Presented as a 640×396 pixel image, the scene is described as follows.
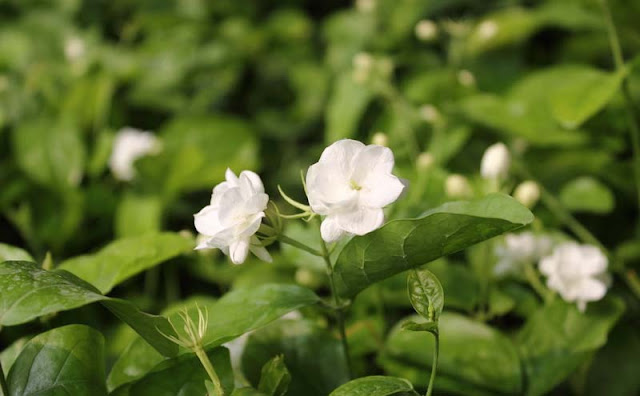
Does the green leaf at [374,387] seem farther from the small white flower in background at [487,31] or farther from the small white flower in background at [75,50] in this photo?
the small white flower in background at [75,50]

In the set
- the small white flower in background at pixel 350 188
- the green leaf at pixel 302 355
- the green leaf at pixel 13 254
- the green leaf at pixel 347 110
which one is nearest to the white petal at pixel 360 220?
the small white flower in background at pixel 350 188

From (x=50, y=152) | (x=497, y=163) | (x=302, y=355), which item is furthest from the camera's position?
(x=50, y=152)

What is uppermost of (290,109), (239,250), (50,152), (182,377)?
(239,250)

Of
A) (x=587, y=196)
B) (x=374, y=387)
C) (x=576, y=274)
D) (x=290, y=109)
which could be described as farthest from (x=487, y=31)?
(x=374, y=387)

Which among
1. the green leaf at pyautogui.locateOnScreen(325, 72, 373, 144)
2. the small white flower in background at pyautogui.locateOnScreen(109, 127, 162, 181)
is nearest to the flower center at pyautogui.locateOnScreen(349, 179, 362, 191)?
the green leaf at pyautogui.locateOnScreen(325, 72, 373, 144)

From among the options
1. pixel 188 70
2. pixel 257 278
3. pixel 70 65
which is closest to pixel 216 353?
pixel 257 278

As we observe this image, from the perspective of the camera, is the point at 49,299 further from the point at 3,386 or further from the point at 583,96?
the point at 583,96

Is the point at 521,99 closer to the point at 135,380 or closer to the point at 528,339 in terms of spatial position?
the point at 528,339

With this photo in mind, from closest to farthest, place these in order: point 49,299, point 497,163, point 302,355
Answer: point 49,299, point 302,355, point 497,163

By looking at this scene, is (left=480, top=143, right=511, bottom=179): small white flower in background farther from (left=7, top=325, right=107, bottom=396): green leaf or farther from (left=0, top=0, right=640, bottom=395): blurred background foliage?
(left=7, top=325, right=107, bottom=396): green leaf
